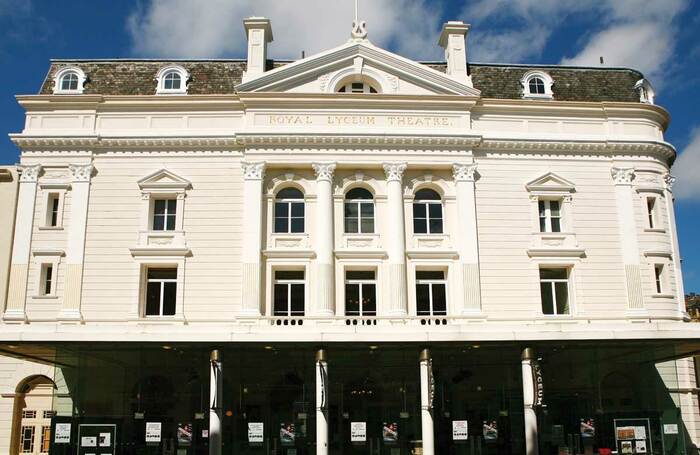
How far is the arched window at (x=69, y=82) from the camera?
31484mm

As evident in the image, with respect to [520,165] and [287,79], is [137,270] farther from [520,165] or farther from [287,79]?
[520,165]

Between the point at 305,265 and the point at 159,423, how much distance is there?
28.0 feet

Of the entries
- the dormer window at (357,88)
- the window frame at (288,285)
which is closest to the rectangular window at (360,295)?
the window frame at (288,285)

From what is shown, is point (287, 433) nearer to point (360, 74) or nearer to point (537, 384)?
point (537, 384)

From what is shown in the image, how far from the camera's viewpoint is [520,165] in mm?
30734

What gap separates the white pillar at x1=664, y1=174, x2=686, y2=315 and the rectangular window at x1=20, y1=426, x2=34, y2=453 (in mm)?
26698

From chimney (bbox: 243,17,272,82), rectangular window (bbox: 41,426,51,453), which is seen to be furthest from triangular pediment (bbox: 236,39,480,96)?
rectangular window (bbox: 41,426,51,453)

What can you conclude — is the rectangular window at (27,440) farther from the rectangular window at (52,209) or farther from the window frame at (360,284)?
the window frame at (360,284)

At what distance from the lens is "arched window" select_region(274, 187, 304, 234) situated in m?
29.7

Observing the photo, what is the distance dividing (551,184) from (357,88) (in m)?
9.04

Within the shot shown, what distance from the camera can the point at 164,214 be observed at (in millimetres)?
29844

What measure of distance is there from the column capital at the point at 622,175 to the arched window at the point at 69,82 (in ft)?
74.9

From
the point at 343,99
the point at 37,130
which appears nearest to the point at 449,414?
the point at 343,99

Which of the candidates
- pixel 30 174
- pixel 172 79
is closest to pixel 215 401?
pixel 30 174
